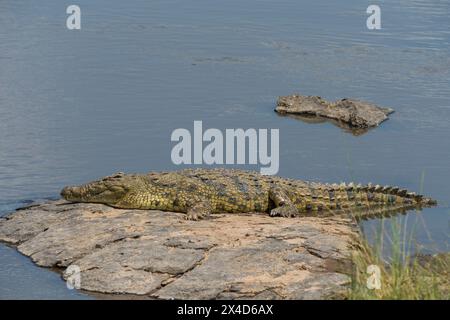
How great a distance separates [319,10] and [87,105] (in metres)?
8.82

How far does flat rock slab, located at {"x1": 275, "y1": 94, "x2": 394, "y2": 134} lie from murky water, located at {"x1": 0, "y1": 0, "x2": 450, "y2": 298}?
0.66 ft

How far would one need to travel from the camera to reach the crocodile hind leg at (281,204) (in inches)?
487

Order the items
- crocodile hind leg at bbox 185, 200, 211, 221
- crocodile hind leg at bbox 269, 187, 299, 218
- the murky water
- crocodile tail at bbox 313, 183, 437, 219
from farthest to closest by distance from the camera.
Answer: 1. the murky water
2. crocodile tail at bbox 313, 183, 437, 219
3. crocodile hind leg at bbox 269, 187, 299, 218
4. crocodile hind leg at bbox 185, 200, 211, 221

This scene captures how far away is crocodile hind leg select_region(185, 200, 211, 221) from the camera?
12.0m

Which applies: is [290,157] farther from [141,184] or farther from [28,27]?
[28,27]

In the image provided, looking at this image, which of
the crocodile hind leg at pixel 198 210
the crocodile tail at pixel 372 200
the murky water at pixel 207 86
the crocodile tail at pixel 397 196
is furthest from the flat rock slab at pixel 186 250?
the crocodile tail at pixel 397 196

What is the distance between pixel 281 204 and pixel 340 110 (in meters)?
4.91

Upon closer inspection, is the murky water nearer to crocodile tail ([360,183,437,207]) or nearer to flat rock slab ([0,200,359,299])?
crocodile tail ([360,183,437,207])

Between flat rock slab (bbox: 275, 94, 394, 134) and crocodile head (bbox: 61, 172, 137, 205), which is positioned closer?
crocodile head (bbox: 61, 172, 137, 205)

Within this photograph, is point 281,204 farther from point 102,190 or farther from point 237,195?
point 102,190

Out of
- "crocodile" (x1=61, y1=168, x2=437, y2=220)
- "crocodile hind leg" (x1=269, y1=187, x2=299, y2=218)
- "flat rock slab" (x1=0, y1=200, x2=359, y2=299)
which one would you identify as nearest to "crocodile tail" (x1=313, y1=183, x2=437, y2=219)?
"crocodile" (x1=61, y1=168, x2=437, y2=220)

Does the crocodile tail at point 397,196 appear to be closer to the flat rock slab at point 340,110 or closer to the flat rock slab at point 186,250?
the flat rock slab at point 186,250

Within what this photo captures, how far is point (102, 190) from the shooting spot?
12461 mm

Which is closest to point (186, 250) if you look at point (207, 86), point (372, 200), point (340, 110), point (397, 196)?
point (372, 200)
